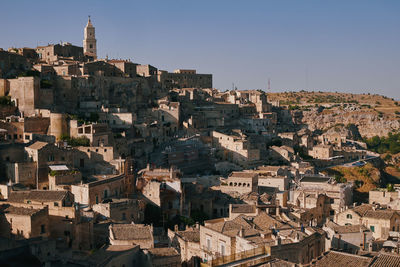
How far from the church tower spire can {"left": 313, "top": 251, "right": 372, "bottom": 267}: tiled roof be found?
56.4 metres

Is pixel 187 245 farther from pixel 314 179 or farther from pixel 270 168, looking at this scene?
pixel 270 168

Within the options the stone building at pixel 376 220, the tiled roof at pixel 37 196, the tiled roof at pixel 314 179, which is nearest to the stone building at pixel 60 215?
the tiled roof at pixel 37 196

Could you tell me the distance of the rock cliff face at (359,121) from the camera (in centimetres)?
9681

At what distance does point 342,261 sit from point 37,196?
55.5 feet

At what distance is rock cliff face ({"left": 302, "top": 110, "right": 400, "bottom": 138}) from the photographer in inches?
3812

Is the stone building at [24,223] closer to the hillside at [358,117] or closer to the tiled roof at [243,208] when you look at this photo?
the tiled roof at [243,208]

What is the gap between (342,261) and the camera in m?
19.3

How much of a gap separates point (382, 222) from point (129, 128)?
77.1 feet

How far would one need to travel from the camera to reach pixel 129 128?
43.9 m

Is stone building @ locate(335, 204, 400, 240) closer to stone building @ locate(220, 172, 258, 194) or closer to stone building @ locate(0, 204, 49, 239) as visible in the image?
stone building @ locate(220, 172, 258, 194)

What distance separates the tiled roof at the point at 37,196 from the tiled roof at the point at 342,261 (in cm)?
1472

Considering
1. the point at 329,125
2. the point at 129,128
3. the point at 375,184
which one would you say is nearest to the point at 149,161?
the point at 129,128

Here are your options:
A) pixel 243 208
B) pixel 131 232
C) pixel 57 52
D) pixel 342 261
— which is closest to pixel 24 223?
pixel 131 232

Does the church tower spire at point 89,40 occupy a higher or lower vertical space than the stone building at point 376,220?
higher
